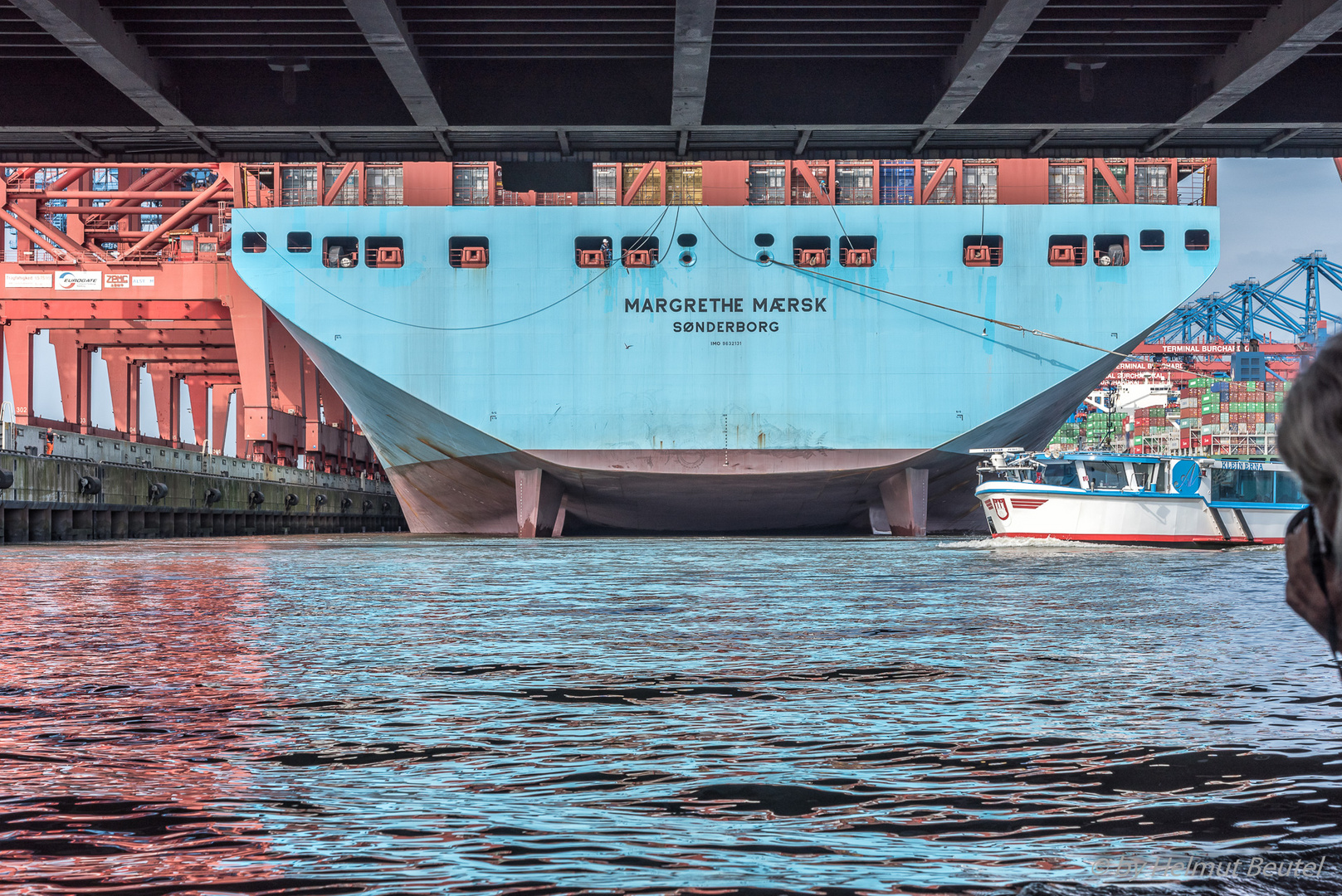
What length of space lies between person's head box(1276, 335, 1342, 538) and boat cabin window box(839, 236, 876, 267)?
91.9ft

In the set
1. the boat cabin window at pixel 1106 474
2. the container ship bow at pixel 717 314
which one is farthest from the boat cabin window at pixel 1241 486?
the container ship bow at pixel 717 314

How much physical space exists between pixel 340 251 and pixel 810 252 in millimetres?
10819

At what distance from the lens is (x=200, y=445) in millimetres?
72375

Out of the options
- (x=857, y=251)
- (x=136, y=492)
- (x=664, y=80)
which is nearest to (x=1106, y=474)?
(x=857, y=251)

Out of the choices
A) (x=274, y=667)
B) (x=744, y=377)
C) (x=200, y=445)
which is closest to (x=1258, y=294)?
(x=200, y=445)

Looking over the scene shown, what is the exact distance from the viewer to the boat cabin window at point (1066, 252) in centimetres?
2950

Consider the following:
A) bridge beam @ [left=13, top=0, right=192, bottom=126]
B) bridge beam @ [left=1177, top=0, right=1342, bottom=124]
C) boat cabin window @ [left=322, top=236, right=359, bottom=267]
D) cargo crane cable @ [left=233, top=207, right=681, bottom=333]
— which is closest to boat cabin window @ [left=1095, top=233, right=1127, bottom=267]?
cargo crane cable @ [left=233, top=207, right=681, bottom=333]

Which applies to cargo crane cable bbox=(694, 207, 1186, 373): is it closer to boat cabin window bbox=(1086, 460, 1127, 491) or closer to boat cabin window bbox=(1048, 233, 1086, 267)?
boat cabin window bbox=(1048, 233, 1086, 267)

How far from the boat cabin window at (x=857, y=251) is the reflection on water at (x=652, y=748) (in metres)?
21.1

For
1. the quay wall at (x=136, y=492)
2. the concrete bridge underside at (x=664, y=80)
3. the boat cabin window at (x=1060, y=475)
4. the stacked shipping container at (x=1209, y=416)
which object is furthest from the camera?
the stacked shipping container at (x=1209, y=416)

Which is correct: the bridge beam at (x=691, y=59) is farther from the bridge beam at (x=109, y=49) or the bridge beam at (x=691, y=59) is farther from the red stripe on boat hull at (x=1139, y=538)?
the red stripe on boat hull at (x=1139, y=538)

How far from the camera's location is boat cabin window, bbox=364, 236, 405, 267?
29.6 metres

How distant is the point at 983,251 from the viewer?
29.2 meters

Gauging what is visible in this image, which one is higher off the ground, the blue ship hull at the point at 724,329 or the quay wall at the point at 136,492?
the blue ship hull at the point at 724,329
